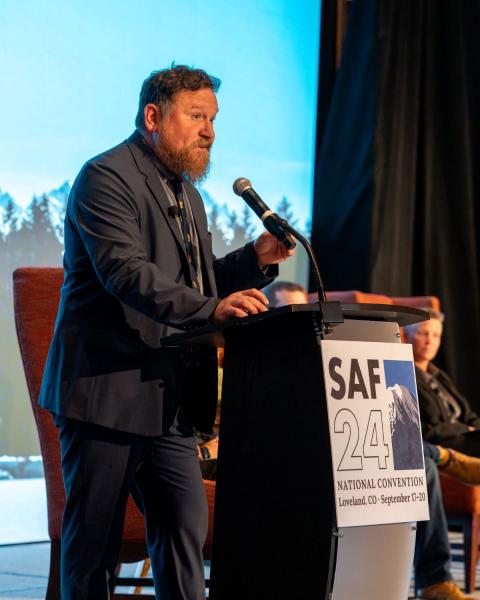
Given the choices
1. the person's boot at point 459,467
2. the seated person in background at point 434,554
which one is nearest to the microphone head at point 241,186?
the seated person in background at point 434,554

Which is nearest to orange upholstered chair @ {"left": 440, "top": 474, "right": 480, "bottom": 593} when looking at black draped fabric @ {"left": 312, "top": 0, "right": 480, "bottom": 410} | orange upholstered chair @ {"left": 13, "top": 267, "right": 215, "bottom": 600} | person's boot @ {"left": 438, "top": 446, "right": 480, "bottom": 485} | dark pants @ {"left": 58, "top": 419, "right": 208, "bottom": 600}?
person's boot @ {"left": 438, "top": 446, "right": 480, "bottom": 485}

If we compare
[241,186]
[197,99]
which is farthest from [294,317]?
[197,99]

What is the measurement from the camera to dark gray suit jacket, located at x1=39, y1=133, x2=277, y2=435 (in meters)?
1.61

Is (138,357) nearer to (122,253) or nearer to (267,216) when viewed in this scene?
(122,253)

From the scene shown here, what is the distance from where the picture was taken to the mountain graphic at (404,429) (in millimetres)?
1522

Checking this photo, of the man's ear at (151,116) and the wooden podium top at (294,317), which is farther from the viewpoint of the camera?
the man's ear at (151,116)

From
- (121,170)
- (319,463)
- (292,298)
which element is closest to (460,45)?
(292,298)

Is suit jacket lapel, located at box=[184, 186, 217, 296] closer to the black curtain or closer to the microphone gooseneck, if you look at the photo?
the microphone gooseneck

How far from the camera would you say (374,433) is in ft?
4.87

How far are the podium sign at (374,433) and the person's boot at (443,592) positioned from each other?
65.6 inches

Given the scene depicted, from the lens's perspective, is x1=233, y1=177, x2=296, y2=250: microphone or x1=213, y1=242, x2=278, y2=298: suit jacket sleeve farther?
x1=213, y1=242, x2=278, y2=298: suit jacket sleeve

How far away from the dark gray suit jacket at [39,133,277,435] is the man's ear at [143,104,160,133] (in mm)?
85

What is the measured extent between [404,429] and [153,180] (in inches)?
28.1

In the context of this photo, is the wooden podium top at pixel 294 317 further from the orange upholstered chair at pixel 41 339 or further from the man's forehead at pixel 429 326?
the man's forehead at pixel 429 326
